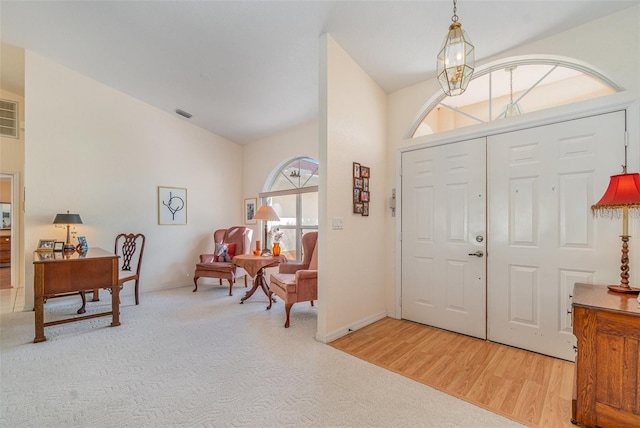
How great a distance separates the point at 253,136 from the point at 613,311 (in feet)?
18.3

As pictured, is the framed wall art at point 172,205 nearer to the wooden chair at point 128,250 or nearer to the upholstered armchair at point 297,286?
the wooden chair at point 128,250

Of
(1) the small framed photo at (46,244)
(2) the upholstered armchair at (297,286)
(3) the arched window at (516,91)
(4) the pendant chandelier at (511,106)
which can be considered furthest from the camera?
(1) the small framed photo at (46,244)

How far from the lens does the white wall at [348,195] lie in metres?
2.82

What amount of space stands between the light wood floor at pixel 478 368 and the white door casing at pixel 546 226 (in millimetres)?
294

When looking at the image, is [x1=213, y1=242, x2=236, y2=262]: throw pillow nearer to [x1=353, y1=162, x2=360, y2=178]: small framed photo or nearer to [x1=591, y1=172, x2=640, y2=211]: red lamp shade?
[x1=353, y1=162, x2=360, y2=178]: small framed photo

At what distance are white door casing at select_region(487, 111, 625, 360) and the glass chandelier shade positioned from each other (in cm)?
149

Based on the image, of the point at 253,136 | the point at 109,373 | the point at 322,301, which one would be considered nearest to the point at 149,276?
the point at 109,373

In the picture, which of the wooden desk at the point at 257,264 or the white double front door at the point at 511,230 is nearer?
the white double front door at the point at 511,230

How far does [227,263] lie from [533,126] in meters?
4.54

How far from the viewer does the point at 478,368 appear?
230 centimetres

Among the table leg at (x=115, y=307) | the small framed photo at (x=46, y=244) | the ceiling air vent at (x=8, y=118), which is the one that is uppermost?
the ceiling air vent at (x=8, y=118)

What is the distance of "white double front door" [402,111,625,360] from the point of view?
232cm

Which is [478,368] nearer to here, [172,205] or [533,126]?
[533,126]

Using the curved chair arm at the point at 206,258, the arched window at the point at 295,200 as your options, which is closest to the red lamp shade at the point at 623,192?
the arched window at the point at 295,200
